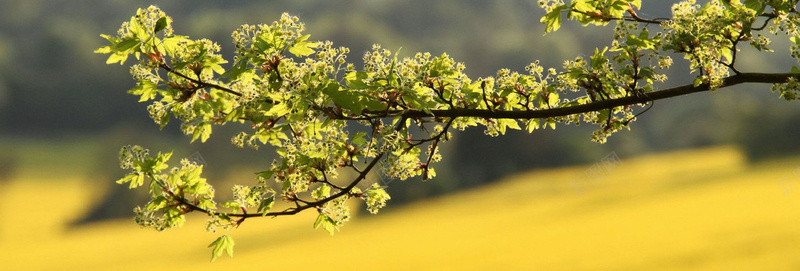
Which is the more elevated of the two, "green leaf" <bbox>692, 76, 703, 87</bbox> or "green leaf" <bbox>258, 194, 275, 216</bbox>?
"green leaf" <bbox>692, 76, 703, 87</bbox>

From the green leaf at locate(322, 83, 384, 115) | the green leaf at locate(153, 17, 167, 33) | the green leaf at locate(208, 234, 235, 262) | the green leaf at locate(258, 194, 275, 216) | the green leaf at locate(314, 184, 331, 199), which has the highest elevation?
the green leaf at locate(153, 17, 167, 33)

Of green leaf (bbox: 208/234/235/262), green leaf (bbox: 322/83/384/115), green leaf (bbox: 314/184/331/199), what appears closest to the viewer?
green leaf (bbox: 322/83/384/115)

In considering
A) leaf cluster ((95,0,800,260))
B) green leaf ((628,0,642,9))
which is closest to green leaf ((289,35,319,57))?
leaf cluster ((95,0,800,260))

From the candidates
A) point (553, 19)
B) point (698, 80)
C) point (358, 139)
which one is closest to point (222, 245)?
point (358, 139)

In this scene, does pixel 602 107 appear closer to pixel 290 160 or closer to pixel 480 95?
pixel 480 95

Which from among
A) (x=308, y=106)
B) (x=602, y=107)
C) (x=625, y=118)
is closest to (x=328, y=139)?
(x=308, y=106)

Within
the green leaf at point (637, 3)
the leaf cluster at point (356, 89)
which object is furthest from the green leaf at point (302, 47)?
the green leaf at point (637, 3)

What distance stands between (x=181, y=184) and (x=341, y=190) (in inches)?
51.4

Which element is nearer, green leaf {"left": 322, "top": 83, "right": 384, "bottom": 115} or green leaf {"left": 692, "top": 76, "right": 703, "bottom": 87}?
green leaf {"left": 322, "top": 83, "right": 384, "bottom": 115}

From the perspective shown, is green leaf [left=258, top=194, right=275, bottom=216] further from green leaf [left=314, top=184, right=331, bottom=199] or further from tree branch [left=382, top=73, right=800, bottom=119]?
tree branch [left=382, top=73, right=800, bottom=119]

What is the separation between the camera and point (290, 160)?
531cm

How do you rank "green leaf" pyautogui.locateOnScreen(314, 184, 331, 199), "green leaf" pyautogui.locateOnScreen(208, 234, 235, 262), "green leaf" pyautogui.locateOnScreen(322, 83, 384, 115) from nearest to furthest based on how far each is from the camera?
1. "green leaf" pyautogui.locateOnScreen(322, 83, 384, 115)
2. "green leaf" pyautogui.locateOnScreen(208, 234, 235, 262)
3. "green leaf" pyautogui.locateOnScreen(314, 184, 331, 199)

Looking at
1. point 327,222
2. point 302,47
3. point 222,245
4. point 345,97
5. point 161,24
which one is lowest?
point 222,245

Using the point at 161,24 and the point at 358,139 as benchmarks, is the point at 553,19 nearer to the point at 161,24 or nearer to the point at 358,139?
the point at 358,139
